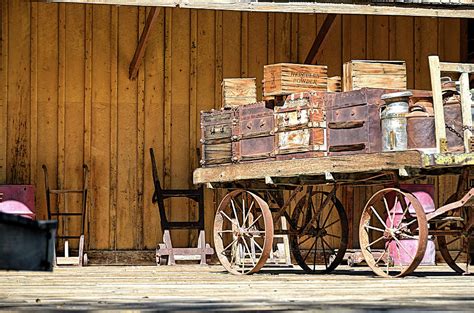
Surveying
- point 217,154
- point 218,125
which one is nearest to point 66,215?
point 217,154

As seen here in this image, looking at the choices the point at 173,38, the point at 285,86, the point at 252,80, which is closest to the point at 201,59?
the point at 173,38

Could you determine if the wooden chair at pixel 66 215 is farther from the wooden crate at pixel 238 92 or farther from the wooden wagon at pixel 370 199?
the wooden crate at pixel 238 92

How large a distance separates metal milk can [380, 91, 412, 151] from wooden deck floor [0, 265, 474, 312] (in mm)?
1254

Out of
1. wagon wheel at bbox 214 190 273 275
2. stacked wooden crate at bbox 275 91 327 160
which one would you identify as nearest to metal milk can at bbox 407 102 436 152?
stacked wooden crate at bbox 275 91 327 160

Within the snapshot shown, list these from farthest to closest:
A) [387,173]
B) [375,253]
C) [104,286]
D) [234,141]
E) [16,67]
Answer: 1. [16,67]
2. [375,253]
3. [234,141]
4. [387,173]
5. [104,286]

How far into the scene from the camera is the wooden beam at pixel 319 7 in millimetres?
13328

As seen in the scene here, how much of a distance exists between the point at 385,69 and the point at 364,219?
61.0 inches

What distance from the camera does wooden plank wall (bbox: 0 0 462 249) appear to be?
15023 mm

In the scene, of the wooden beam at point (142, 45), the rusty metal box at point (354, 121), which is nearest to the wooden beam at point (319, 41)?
the wooden beam at point (142, 45)

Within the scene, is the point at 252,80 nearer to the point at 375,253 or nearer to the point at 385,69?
the point at 385,69

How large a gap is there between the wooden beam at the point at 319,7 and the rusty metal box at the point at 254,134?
1744 millimetres

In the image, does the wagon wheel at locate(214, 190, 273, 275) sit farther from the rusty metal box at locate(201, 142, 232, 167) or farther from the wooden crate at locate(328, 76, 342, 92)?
the wooden crate at locate(328, 76, 342, 92)

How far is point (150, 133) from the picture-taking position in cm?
1545

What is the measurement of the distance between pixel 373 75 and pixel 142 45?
4176 mm
